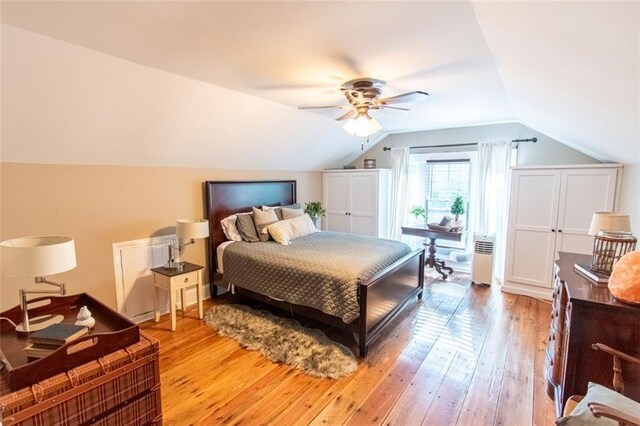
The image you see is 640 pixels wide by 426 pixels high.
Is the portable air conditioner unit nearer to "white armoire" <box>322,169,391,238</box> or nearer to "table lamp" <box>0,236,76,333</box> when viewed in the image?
"white armoire" <box>322,169,391,238</box>

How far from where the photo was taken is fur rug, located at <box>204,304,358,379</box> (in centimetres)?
248

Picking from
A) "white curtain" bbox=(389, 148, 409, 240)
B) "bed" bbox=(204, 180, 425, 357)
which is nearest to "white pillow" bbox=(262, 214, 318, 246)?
"bed" bbox=(204, 180, 425, 357)

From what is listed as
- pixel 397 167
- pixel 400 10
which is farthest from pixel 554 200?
pixel 400 10

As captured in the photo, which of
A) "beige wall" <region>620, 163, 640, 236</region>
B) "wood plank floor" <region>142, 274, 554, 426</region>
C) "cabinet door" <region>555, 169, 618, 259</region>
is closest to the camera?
"wood plank floor" <region>142, 274, 554, 426</region>

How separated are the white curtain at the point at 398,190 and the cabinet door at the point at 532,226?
168cm

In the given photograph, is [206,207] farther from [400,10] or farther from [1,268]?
[400,10]

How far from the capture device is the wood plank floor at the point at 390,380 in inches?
78.8

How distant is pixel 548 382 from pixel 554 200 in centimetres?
233

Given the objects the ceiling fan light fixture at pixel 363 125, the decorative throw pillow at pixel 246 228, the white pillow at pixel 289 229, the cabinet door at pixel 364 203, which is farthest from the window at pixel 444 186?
the decorative throw pillow at pixel 246 228

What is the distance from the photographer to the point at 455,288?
4.20 metres

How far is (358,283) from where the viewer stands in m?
2.62

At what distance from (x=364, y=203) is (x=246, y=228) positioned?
2223 millimetres

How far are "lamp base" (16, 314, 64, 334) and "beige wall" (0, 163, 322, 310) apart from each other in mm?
1146

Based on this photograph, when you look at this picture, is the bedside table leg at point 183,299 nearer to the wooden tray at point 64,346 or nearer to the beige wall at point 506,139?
the wooden tray at point 64,346
